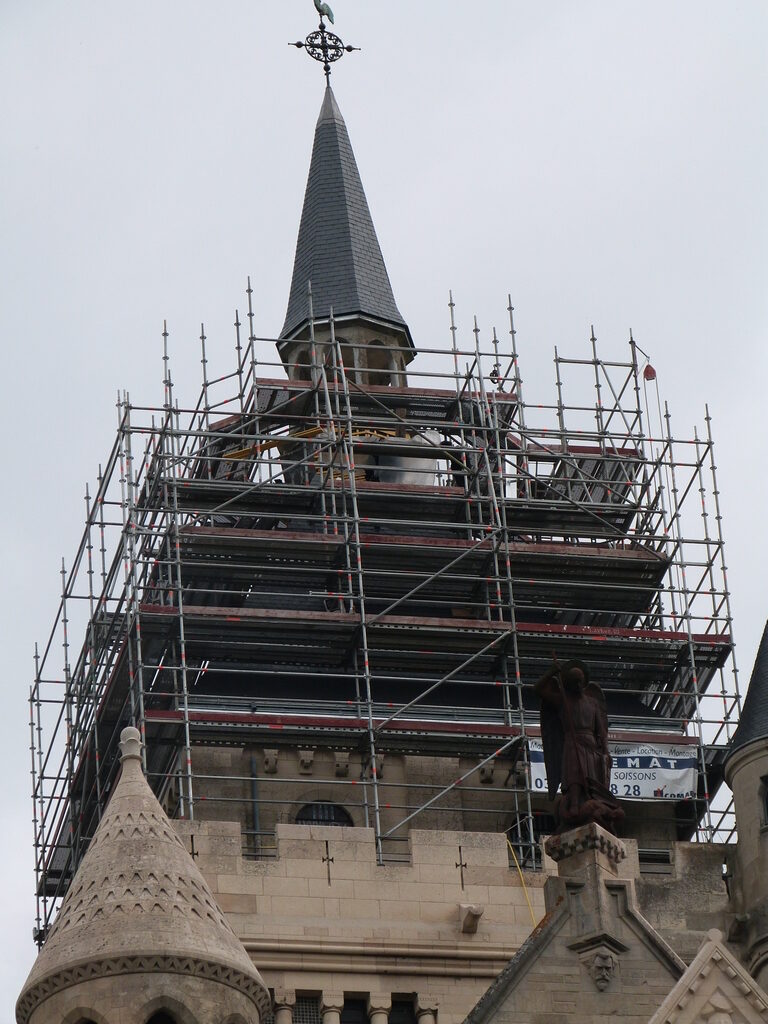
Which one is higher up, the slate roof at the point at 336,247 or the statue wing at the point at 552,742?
the slate roof at the point at 336,247

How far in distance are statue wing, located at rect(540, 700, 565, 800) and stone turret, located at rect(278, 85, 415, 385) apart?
21.0 meters

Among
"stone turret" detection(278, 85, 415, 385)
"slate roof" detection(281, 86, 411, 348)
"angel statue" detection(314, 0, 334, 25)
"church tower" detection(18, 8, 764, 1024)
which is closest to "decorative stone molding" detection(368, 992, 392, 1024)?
"church tower" detection(18, 8, 764, 1024)

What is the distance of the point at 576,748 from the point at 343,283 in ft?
85.4

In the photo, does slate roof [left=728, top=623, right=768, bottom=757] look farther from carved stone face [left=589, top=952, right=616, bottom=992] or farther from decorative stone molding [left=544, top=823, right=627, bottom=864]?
carved stone face [left=589, top=952, right=616, bottom=992]

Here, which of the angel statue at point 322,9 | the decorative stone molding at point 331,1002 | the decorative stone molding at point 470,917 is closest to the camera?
the decorative stone molding at point 331,1002

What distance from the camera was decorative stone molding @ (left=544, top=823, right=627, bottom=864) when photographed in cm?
4409

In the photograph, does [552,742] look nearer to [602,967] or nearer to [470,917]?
[602,967]

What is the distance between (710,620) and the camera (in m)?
63.0

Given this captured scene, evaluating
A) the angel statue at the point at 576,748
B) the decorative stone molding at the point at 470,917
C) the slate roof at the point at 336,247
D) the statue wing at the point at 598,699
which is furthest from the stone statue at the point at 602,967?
the slate roof at the point at 336,247

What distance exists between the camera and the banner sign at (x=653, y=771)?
59.2 metres

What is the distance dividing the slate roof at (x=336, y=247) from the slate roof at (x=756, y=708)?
1807 cm

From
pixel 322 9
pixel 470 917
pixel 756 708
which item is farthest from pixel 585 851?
pixel 322 9

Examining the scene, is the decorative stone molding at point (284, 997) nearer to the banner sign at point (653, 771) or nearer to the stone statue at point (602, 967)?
the stone statue at point (602, 967)

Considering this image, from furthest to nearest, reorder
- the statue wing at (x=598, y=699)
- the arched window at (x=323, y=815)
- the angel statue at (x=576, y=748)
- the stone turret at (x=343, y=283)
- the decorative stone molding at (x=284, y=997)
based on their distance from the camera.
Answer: the stone turret at (x=343, y=283)
the arched window at (x=323, y=815)
the decorative stone molding at (x=284, y=997)
the statue wing at (x=598, y=699)
the angel statue at (x=576, y=748)
